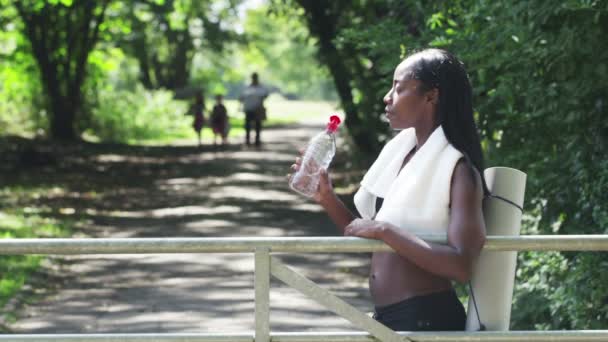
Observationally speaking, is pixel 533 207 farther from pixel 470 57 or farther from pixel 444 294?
pixel 444 294

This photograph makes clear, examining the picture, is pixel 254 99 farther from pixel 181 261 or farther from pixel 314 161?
pixel 314 161

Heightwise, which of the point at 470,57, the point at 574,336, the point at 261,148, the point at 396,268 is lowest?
the point at 261,148

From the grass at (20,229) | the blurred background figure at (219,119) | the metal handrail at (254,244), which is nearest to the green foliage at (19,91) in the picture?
the blurred background figure at (219,119)

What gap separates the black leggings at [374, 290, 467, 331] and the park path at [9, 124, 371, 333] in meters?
5.47

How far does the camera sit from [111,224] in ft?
53.0

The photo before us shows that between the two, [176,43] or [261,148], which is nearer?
[261,148]

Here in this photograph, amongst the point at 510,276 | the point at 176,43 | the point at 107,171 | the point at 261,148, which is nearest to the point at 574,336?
the point at 510,276

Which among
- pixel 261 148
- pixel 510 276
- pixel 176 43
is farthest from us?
pixel 176 43

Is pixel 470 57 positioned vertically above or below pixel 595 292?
above

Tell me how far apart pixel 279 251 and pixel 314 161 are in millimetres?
372

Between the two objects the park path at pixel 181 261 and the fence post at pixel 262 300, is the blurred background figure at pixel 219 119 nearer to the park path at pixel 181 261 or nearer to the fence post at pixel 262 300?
the park path at pixel 181 261

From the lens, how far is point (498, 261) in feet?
11.5

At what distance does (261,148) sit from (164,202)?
Result: 1328cm

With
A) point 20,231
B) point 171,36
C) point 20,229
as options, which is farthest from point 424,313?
point 171,36
